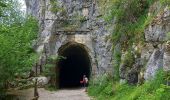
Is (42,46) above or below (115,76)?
above

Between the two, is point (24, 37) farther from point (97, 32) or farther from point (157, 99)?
point (157, 99)

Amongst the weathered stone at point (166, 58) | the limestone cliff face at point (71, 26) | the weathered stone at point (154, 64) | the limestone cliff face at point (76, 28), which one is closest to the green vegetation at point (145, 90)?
the weathered stone at point (166, 58)

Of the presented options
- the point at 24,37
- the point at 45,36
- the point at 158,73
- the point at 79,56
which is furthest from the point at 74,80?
the point at 158,73

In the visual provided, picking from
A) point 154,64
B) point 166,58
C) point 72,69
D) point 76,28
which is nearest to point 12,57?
point 154,64

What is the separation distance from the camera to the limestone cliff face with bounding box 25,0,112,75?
25947mm

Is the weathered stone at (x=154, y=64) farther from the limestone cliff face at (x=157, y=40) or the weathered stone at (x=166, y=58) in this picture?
the weathered stone at (x=166, y=58)

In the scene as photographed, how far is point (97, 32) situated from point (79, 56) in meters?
8.40

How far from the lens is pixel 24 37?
19.7 m

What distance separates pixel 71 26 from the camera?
2705cm

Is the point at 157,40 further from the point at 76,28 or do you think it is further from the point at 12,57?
the point at 76,28

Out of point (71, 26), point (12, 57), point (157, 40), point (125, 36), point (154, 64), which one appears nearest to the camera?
point (154, 64)

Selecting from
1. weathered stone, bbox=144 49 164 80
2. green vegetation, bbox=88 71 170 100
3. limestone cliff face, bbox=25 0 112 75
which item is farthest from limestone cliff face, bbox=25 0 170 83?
weathered stone, bbox=144 49 164 80

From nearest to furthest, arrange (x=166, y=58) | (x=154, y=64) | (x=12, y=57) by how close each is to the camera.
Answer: (x=166, y=58), (x=154, y=64), (x=12, y=57)

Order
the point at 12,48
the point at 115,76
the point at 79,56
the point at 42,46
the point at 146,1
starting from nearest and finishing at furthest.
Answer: the point at 12,48
the point at 146,1
the point at 115,76
the point at 42,46
the point at 79,56
